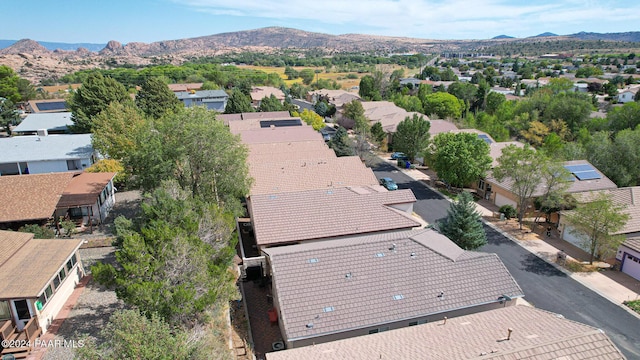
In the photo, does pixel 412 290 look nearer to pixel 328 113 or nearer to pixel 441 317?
pixel 441 317

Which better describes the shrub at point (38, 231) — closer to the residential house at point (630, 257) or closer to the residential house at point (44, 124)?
the residential house at point (44, 124)

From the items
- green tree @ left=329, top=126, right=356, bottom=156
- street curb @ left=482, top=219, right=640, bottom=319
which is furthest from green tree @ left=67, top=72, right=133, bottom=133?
street curb @ left=482, top=219, right=640, bottom=319

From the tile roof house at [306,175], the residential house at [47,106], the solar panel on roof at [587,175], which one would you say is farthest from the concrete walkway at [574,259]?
the residential house at [47,106]

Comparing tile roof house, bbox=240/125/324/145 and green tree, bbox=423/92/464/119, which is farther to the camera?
green tree, bbox=423/92/464/119

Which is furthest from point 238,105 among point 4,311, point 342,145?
point 4,311

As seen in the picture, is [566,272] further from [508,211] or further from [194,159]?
[194,159]

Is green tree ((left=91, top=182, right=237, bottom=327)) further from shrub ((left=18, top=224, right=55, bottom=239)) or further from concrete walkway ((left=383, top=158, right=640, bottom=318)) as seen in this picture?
concrete walkway ((left=383, top=158, right=640, bottom=318))
